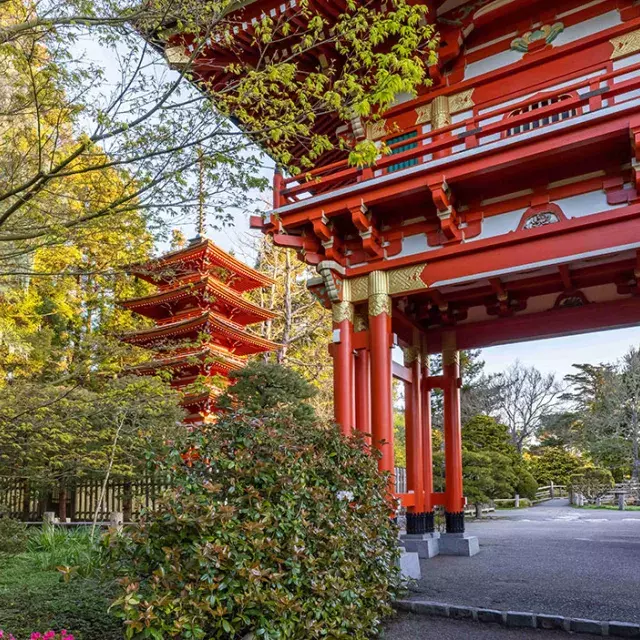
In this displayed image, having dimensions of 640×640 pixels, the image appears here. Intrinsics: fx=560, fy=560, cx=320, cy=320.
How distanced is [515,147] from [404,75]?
1.82m

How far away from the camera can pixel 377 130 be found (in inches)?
309

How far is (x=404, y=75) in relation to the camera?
Answer: 482 cm

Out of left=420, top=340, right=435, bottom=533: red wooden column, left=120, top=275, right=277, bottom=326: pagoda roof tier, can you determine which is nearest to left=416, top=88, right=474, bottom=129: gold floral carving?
left=420, top=340, right=435, bottom=533: red wooden column

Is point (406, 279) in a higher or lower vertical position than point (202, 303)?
lower

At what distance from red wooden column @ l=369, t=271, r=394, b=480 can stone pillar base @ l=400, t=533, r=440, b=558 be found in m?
1.50

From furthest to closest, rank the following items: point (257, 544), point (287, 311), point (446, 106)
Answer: point (287, 311) < point (446, 106) < point (257, 544)

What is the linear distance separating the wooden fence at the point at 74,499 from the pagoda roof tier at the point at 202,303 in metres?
5.18

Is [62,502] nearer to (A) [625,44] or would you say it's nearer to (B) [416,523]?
(B) [416,523]

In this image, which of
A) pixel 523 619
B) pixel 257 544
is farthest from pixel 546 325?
pixel 257 544

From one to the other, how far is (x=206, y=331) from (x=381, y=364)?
9424 mm

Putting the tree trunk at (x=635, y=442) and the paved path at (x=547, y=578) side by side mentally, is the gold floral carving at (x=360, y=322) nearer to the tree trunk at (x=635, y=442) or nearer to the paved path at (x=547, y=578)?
the paved path at (x=547, y=578)

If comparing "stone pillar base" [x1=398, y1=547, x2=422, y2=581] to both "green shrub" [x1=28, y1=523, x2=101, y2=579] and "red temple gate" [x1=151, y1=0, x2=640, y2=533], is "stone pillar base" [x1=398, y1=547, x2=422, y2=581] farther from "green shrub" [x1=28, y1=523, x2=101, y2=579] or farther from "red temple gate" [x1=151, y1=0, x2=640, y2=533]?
"green shrub" [x1=28, y1=523, x2=101, y2=579]

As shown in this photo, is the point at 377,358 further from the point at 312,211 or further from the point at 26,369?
the point at 26,369

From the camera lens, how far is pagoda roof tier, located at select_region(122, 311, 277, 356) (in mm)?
16125
